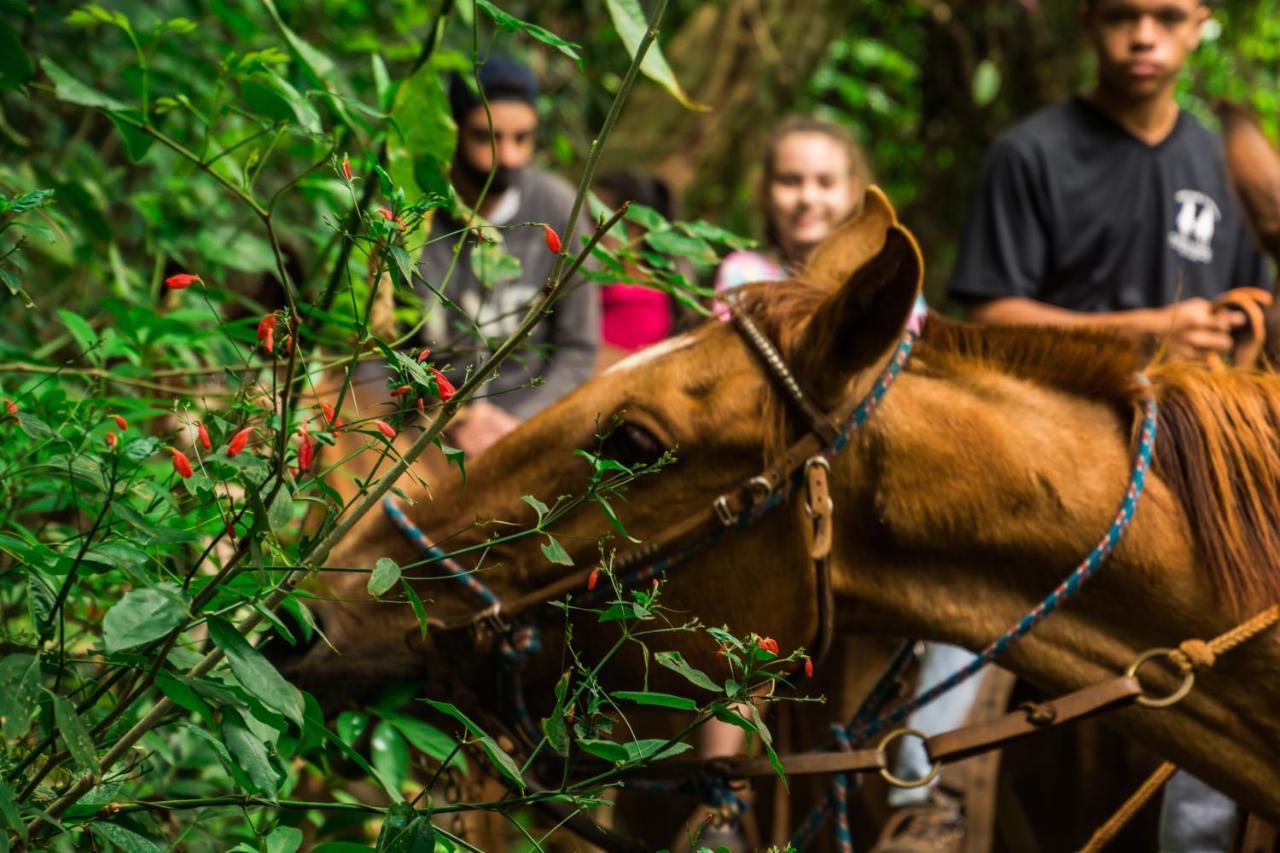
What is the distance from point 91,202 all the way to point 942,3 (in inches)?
306

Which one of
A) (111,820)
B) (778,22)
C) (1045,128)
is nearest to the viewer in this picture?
(111,820)

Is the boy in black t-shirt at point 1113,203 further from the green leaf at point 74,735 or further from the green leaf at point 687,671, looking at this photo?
the green leaf at point 74,735

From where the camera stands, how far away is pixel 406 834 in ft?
4.74

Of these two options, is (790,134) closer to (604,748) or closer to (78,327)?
(78,327)

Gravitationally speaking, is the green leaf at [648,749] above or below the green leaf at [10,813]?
below

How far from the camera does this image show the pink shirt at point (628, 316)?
18.4 feet

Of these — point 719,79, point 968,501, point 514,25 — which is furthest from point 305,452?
point 719,79

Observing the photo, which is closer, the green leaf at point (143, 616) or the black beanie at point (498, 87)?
the green leaf at point (143, 616)

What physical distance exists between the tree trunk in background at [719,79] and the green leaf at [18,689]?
6816mm

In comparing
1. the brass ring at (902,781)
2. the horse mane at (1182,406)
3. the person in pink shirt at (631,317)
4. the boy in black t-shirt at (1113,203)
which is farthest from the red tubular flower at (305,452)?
the person in pink shirt at (631,317)

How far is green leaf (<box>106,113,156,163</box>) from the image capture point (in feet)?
7.03

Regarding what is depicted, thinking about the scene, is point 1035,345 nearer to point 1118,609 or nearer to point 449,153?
point 1118,609

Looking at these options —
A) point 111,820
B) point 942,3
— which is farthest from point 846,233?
point 942,3

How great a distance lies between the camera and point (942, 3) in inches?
372
